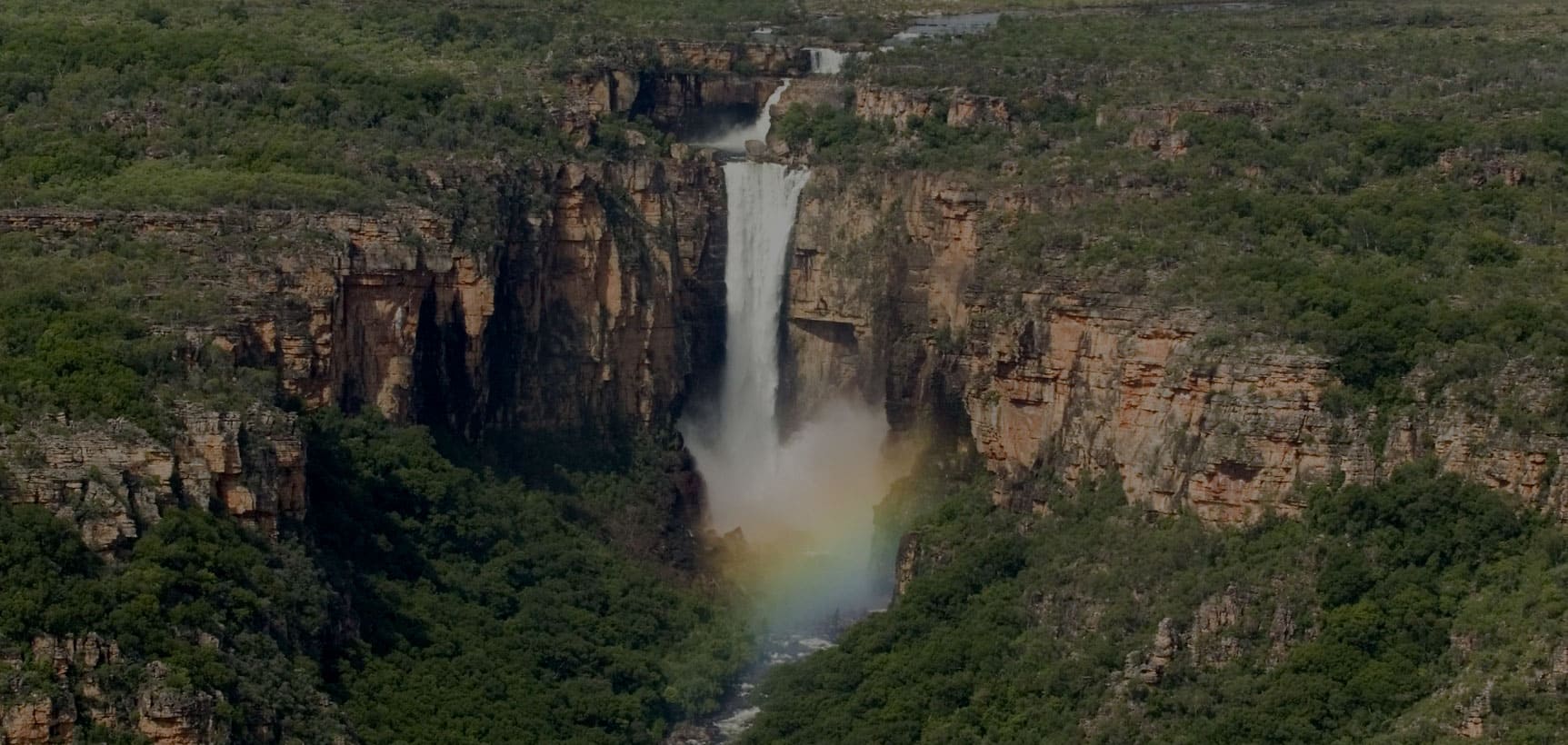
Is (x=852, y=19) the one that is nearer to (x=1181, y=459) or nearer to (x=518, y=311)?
(x=518, y=311)

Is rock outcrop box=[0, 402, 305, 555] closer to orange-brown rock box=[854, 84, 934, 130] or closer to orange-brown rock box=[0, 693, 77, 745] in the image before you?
orange-brown rock box=[0, 693, 77, 745]

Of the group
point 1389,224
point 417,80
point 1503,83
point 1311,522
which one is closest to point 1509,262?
point 1389,224

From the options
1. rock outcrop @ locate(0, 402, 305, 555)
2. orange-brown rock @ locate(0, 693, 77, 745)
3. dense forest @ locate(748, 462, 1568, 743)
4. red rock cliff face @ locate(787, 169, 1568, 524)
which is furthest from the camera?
red rock cliff face @ locate(787, 169, 1568, 524)

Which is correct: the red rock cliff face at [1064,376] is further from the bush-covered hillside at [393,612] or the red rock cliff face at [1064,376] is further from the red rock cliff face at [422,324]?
the bush-covered hillside at [393,612]

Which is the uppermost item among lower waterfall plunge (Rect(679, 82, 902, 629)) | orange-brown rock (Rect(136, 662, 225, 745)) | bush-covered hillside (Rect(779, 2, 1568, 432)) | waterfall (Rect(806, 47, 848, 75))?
bush-covered hillside (Rect(779, 2, 1568, 432))

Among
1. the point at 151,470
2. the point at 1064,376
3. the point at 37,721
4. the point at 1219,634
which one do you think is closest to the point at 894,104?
the point at 1064,376

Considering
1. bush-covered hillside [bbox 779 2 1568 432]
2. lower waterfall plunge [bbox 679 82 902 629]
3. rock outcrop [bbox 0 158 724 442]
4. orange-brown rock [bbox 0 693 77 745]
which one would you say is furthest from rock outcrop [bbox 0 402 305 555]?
lower waterfall plunge [bbox 679 82 902 629]

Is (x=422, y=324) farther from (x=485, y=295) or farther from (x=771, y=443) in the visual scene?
(x=771, y=443)
